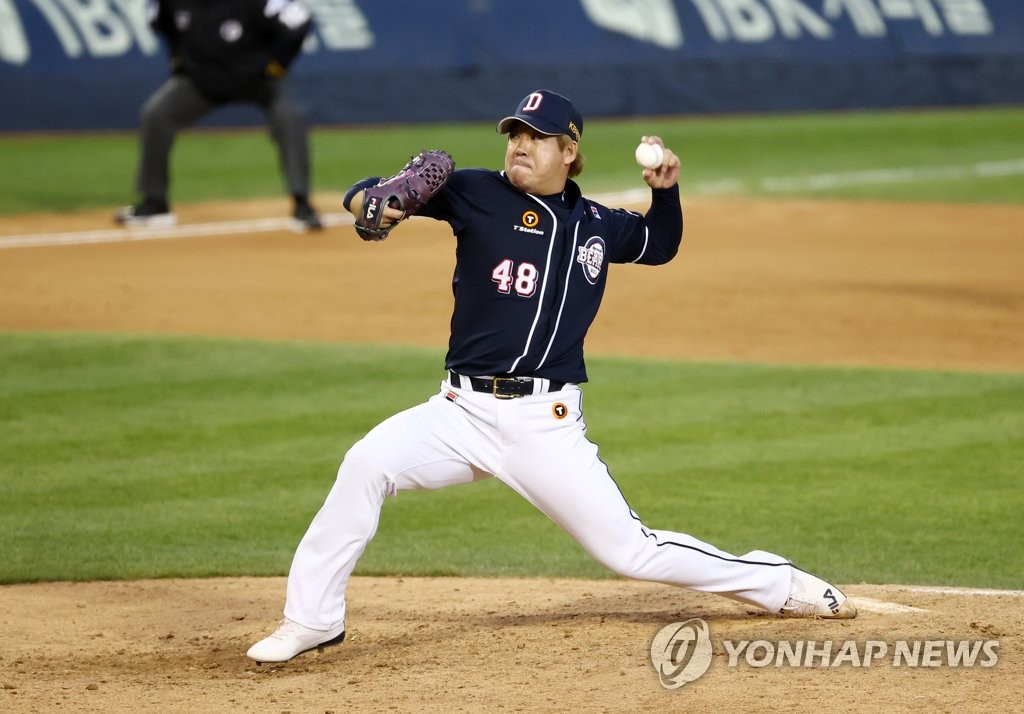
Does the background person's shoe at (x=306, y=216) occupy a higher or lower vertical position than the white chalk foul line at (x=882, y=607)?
higher

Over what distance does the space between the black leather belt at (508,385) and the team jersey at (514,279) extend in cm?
2

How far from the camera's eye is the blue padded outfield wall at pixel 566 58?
20406mm

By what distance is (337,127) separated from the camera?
21.9 meters

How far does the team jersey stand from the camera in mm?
4836

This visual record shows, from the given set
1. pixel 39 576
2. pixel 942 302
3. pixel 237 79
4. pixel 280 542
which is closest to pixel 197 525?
pixel 280 542

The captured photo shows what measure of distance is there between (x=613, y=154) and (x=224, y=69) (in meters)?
6.84

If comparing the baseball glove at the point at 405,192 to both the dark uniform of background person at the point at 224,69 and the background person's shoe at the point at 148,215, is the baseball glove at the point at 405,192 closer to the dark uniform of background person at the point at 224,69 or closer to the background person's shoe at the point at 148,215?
the dark uniform of background person at the point at 224,69

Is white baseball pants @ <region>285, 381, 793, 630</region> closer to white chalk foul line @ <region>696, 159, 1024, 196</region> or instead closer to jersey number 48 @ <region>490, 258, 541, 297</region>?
jersey number 48 @ <region>490, 258, 541, 297</region>

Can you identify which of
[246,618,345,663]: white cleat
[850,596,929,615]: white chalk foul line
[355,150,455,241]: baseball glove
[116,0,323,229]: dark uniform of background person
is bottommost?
[850,596,929,615]: white chalk foul line

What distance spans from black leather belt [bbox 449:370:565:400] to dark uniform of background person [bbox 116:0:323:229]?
30.9 feet

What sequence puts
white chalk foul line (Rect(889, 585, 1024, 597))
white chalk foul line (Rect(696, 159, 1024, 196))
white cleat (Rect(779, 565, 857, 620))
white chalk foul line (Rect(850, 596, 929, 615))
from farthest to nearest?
white chalk foul line (Rect(696, 159, 1024, 196)), white chalk foul line (Rect(889, 585, 1024, 597)), white chalk foul line (Rect(850, 596, 929, 615)), white cleat (Rect(779, 565, 857, 620))

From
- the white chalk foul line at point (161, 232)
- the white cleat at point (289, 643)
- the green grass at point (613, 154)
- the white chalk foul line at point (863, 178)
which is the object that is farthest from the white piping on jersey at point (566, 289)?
the white chalk foul line at point (863, 178)

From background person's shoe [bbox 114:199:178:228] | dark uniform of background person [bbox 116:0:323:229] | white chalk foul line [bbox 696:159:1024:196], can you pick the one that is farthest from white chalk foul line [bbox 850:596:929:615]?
white chalk foul line [bbox 696:159:1024:196]

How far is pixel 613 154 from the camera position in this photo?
1962cm
